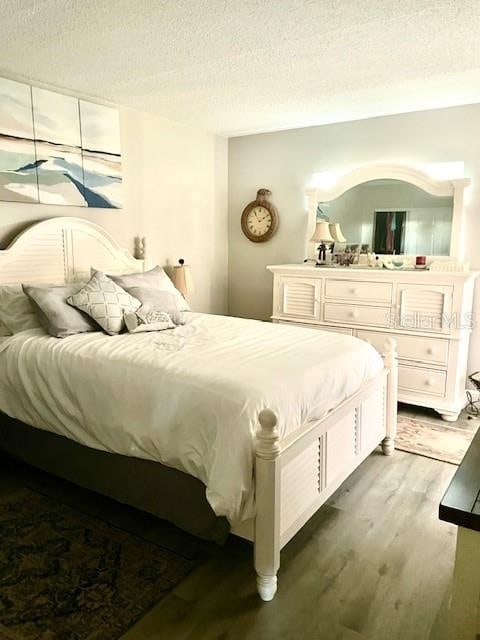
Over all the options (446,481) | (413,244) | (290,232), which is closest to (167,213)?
(290,232)

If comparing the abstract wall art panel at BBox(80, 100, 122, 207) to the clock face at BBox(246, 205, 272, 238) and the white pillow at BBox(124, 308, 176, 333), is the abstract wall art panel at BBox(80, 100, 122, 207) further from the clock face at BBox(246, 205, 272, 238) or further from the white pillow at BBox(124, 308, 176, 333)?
the clock face at BBox(246, 205, 272, 238)

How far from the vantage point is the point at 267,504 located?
1.85 metres

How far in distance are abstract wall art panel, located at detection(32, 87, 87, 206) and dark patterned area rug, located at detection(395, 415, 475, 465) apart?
290 centimetres

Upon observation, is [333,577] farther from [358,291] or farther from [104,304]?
[358,291]

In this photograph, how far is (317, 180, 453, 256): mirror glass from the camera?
12.9 ft

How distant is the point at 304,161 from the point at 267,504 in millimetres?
3564

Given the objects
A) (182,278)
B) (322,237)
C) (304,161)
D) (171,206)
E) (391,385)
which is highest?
(304,161)

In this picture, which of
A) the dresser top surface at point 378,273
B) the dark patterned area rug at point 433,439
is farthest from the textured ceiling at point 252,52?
the dark patterned area rug at point 433,439

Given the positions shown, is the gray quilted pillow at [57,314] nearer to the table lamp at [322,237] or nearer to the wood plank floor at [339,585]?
the wood plank floor at [339,585]

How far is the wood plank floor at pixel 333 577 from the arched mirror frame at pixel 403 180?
2.04 m

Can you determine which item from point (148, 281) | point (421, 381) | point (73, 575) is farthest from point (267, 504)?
point (421, 381)

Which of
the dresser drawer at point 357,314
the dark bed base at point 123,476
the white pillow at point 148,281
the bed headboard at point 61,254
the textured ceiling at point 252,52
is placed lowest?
the dark bed base at point 123,476

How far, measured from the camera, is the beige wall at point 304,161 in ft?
12.6

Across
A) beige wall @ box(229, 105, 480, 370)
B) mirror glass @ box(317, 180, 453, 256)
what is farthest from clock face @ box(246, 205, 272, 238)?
mirror glass @ box(317, 180, 453, 256)
